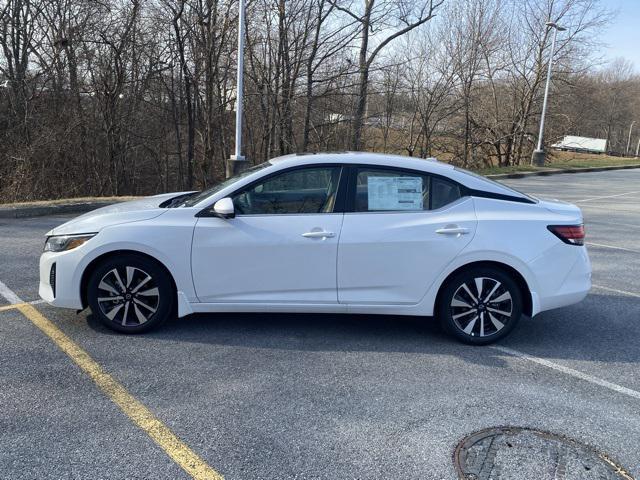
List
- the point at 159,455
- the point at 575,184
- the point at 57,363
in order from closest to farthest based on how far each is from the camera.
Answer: the point at 159,455 < the point at 57,363 < the point at 575,184

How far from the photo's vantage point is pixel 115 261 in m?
4.21

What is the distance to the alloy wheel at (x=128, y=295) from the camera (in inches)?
167

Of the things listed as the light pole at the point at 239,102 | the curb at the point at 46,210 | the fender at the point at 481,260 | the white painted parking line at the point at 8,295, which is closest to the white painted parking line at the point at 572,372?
the fender at the point at 481,260

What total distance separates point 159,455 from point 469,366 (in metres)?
2.32

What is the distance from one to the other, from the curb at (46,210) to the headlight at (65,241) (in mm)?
6252

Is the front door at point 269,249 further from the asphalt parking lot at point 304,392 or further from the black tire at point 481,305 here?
the black tire at point 481,305

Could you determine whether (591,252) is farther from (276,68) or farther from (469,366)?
(276,68)

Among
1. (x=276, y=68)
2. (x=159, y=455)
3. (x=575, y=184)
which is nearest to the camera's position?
(x=159, y=455)

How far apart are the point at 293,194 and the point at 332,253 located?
60 cm

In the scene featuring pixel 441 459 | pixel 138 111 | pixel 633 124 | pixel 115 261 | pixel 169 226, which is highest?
pixel 633 124

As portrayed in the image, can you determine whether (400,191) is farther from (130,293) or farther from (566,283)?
(130,293)

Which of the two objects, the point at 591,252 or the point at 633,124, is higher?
the point at 633,124

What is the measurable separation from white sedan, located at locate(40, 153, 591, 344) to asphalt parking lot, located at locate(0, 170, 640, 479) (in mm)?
319

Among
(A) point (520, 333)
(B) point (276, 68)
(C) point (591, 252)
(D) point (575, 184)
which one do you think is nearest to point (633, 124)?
(D) point (575, 184)
